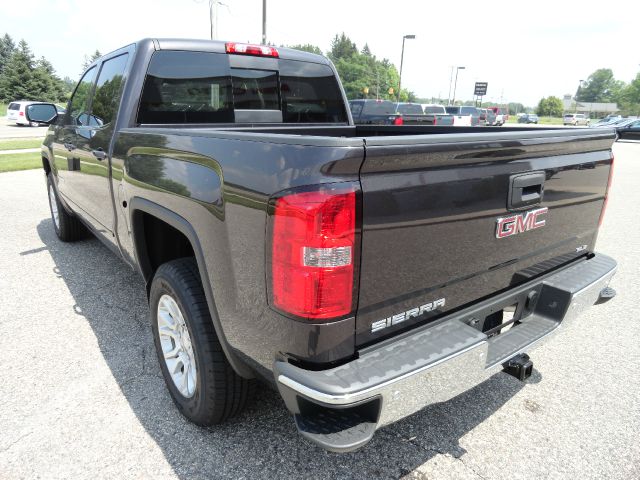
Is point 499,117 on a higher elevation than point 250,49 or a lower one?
lower

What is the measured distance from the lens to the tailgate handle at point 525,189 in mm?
2041

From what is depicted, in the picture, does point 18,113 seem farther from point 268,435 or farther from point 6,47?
point 6,47

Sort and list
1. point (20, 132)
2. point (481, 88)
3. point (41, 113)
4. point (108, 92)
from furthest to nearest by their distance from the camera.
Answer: point (481, 88) → point (20, 132) → point (41, 113) → point (108, 92)

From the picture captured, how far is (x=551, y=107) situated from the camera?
119938mm

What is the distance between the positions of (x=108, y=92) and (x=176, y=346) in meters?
2.09

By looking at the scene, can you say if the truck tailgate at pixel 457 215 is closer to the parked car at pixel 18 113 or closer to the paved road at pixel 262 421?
the paved road at pixel 262 421

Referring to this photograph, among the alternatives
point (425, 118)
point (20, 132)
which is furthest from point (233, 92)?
point (20, 132)

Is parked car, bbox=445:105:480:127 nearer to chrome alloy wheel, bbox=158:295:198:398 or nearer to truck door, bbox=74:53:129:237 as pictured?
truck door, bbox=74:53:129:237

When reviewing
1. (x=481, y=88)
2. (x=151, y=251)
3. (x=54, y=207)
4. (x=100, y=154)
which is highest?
(x=481, y=88)

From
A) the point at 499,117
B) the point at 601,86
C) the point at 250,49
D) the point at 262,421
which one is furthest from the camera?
the point at 601,86

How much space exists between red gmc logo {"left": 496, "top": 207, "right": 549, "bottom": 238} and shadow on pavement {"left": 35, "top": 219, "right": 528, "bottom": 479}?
1.11m

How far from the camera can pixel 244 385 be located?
2.26m

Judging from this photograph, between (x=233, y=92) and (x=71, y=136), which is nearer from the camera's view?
(x=233, y=92)

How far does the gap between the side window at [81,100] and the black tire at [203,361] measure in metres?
2.29
